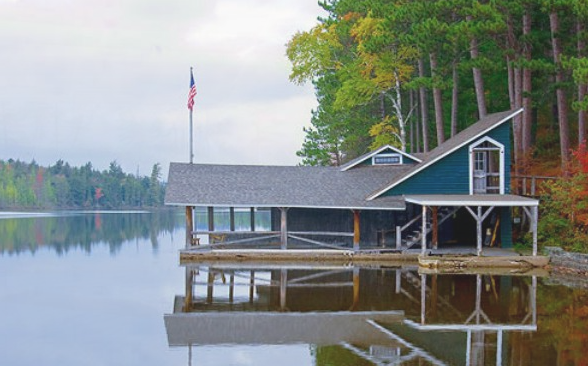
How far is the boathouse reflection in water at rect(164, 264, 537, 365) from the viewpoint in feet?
45.5

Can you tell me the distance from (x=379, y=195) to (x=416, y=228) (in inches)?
127

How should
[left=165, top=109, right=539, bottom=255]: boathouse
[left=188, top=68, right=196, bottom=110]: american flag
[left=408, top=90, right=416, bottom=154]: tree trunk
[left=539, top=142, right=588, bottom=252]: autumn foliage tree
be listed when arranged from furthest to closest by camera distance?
[left=408, top=90, right=416, bottom=154]: tree trunk → [left=188, top=68, right=196, bottom=110]: american flag → [left=165, top=109, right=539, bottom=255]: boathouse → [left=539, top=142, right=588, bottom=252]: autumn foliage tree

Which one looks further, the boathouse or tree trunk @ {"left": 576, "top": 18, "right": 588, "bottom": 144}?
the boathouse

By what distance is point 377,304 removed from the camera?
18672 mm

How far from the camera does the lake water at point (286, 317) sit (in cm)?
1353

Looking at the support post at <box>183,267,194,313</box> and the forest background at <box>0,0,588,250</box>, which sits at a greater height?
the forest background at <box>0,0,588,250</box>

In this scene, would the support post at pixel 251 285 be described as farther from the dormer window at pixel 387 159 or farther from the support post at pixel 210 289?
the dormer window at pixel 387 159

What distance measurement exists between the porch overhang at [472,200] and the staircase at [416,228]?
1051 millimetres

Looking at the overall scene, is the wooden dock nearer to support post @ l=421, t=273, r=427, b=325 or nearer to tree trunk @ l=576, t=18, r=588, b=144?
support post @ l=421, t=273, r=427, b=325

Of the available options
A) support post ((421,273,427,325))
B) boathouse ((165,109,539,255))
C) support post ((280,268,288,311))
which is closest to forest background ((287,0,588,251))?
boathouse ((165,109,539,255))

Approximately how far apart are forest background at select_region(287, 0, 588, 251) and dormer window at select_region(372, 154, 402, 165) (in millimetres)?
3812

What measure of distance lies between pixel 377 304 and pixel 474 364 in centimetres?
626

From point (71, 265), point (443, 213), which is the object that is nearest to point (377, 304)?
point (443, 213)

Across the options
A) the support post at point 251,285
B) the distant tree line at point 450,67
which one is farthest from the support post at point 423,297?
the distant tree line at point 450,67
